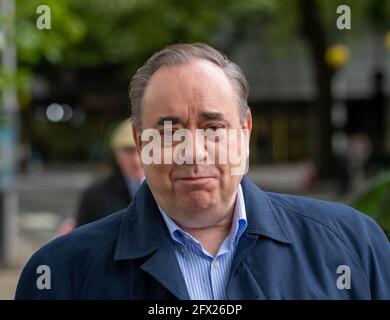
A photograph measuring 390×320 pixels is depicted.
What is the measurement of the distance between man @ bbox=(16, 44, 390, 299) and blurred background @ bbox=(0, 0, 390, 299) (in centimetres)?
36

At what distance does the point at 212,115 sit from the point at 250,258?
0.29 metres

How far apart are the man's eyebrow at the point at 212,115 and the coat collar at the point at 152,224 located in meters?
0.20

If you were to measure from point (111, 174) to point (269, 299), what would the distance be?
10.3ft

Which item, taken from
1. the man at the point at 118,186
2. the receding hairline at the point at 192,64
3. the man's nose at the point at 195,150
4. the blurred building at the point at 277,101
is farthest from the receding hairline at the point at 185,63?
the blurred building at the point at 277,101

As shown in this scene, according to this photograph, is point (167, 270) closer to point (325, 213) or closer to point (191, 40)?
point (325, 213)

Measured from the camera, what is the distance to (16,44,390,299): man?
158 centimetres

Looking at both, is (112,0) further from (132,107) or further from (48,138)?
(132,107)

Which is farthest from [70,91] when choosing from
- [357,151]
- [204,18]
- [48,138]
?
[204,18]

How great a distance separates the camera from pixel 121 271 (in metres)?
1.60

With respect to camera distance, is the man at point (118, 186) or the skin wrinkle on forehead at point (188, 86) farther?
the man at point (118, 186)

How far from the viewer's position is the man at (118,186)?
4.30 meters

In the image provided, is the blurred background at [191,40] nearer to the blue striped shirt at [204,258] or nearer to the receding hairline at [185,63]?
the receding hairline at [185,63]

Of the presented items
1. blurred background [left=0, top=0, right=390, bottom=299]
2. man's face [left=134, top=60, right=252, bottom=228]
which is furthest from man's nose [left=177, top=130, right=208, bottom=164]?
blurred background [left=0, top=0, right=390, bottom=299]

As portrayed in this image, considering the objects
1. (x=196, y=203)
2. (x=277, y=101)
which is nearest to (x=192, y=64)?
(x=196, y=203)
